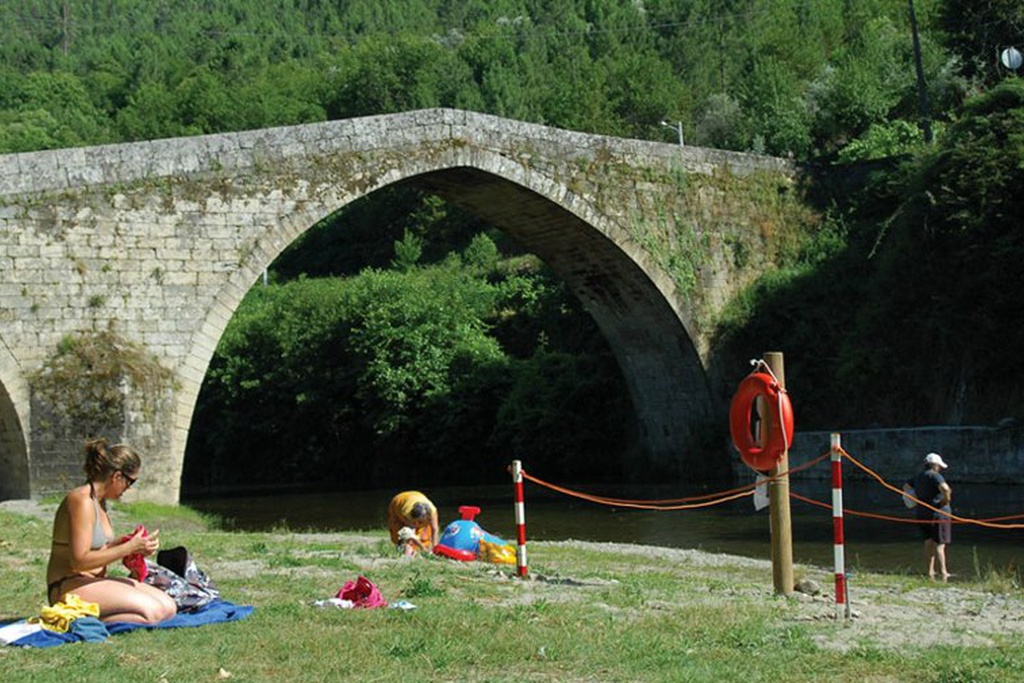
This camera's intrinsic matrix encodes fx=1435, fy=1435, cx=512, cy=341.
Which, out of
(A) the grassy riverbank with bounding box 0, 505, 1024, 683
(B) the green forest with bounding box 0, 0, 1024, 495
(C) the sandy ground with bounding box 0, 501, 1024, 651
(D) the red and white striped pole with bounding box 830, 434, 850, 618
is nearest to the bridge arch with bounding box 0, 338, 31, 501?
(C) the sandy ground with bounding box 0, 501, 1024, 651

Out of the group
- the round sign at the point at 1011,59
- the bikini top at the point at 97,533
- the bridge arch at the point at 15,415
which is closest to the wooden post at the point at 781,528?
the bikini top at the point at 97,533

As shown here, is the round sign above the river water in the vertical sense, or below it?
→ above

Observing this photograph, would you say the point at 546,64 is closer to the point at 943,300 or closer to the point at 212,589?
the point at 943,300

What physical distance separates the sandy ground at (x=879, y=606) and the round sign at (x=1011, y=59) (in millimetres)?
13094

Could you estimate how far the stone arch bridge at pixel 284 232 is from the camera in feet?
53.3

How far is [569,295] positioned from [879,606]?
68.8 feet

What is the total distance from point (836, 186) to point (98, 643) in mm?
20243

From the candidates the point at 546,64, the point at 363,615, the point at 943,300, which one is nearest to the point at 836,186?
the point at 943,300

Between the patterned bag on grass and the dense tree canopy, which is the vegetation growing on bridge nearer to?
the patterned bag on grass

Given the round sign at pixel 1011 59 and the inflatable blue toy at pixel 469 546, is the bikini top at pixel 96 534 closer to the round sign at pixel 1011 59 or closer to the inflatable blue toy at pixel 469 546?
the inflatable blue toy at pixel 469 546

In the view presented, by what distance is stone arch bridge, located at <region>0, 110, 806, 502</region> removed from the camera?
1625 centimetres

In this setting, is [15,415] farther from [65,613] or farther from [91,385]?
[65,613]

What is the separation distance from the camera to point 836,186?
80.2 feet

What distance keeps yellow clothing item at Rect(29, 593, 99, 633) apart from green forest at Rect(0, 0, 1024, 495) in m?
14.4
